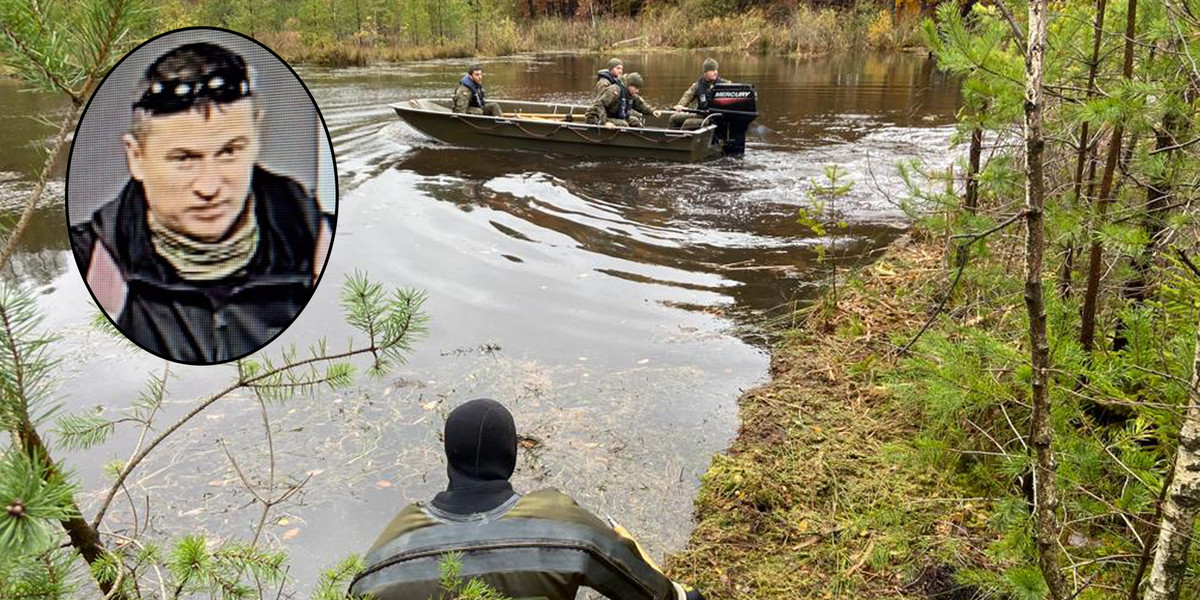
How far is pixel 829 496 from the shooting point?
13.6 ft

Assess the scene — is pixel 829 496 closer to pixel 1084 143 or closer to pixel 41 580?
pixel 1084 143

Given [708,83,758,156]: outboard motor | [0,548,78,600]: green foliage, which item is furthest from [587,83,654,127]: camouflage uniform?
[0,548,78,600]: green foliage

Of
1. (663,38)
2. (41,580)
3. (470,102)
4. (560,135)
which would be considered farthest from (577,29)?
(41,580)

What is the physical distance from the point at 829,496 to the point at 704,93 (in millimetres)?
10087

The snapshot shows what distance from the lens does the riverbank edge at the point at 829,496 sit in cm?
352

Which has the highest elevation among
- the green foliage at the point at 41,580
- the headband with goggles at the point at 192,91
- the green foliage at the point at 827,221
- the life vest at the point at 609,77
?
the life vest at the point at 609,77

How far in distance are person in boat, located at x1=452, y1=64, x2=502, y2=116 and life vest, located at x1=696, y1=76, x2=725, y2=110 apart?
363cm

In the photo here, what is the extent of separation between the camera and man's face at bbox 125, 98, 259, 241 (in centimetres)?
99

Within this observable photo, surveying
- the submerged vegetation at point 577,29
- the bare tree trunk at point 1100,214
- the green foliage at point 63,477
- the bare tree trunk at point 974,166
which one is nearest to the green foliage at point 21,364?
the green foliage at point 63,477

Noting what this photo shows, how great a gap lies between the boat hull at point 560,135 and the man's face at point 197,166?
1124 cm

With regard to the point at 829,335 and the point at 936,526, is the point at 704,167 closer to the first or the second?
the point at 829,335

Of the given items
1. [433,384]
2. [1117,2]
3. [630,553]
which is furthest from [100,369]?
[1117,2]

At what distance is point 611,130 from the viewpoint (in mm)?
12492

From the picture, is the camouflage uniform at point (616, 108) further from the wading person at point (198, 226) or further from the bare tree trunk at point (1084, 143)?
the wading person at point (198, 226)
